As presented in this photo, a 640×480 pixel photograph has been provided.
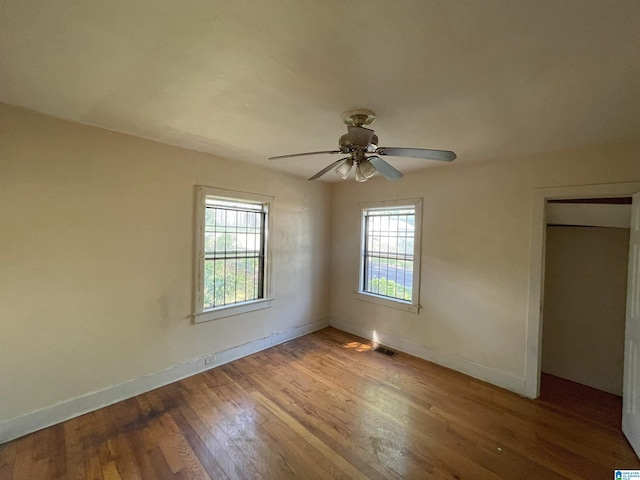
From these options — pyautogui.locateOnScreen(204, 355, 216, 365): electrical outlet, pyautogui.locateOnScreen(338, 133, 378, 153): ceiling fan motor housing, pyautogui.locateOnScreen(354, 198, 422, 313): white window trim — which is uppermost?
pyautogui.locateOnScreen(338, 133, 378, 153): ceiling fan motor housing

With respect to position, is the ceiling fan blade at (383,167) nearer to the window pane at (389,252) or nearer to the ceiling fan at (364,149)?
the ceiling fan at (364,149)

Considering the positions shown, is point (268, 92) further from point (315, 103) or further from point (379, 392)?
point (379, 392)

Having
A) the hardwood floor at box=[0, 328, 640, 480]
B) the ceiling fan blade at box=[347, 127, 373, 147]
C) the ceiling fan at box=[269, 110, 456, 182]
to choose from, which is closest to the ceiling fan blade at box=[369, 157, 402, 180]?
the ceiling fan at box=[269, 110, 456, 182]

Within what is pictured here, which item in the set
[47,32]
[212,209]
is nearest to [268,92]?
[47,32]

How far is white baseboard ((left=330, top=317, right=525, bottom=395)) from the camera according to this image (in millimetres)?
2771

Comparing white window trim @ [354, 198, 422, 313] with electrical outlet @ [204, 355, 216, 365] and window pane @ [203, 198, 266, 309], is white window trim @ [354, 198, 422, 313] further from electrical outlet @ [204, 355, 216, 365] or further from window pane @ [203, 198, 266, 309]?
electrical outlet @ [204, 355, 216, 365]

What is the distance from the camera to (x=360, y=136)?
1.77m

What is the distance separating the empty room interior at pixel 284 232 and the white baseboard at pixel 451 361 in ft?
0.09

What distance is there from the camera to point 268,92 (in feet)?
5.37

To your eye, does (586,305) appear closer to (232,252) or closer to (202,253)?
(232,252)

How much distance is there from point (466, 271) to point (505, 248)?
0.48 metres

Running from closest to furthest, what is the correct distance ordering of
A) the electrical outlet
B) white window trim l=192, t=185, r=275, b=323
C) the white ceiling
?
the white ceiling < white window trim l=192, t=185, r=275, b=323 < the electrical outlet

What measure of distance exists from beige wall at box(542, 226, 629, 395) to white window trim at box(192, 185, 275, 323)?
11.5ft

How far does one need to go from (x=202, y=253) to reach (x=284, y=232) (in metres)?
1.22
